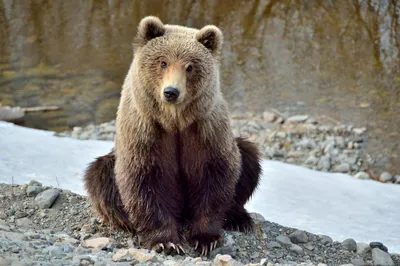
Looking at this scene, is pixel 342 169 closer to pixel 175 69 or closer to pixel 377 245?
pixel 377 245

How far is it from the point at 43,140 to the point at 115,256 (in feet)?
13.8

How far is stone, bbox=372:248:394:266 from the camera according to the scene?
16.6 feet

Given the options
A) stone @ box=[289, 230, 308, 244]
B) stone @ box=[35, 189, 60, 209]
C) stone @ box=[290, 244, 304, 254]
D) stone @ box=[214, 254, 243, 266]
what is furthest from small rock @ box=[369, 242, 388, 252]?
stone @ box=[35, 189, 60, 209]

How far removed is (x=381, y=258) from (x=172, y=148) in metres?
2.19

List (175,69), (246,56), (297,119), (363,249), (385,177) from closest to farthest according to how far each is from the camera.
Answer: (175,69) < (363,249) < (385,177) < (297,119) < (246,56)

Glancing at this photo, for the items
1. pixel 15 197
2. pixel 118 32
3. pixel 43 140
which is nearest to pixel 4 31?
pixel 118 32

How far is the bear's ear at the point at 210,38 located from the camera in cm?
427

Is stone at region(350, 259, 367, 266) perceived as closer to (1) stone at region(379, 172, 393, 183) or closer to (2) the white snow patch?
(2) the white snow patch

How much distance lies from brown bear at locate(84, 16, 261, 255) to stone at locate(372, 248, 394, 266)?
1.46 meters

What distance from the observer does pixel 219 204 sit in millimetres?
4508

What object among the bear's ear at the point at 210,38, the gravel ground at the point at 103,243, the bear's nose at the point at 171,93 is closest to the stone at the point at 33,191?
the gravel ground at the point at 103,243

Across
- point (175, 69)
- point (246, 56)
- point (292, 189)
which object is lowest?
point (292, 189)

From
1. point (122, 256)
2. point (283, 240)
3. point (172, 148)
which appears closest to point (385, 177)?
point (283, 240)

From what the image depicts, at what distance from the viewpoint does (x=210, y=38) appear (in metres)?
4.31
